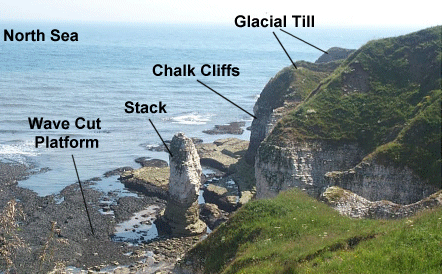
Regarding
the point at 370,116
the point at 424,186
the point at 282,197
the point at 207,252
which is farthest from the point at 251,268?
the point at 370,116

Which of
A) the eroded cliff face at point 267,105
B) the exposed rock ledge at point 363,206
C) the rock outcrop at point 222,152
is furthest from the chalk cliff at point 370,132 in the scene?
the rock outcrop at point 222,152

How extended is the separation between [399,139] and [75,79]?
12845 centimetres

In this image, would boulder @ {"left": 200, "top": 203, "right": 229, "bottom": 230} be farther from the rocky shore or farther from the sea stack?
the sea stack

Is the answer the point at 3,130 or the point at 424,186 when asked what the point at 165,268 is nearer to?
the point at 424,186

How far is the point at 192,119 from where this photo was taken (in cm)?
11381

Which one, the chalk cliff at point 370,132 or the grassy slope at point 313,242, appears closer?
the grassy slope at point 313,242

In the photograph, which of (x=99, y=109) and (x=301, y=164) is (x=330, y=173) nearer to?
(x=301, y=164)

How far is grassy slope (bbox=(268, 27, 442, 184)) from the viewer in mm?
48653

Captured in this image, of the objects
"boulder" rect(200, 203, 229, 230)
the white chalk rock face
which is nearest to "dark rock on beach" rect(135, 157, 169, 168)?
"boulder" rect(200, 203, 229, 230)

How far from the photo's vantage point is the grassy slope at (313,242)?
22172mm

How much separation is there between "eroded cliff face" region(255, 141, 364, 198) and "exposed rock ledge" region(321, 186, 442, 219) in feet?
34.3

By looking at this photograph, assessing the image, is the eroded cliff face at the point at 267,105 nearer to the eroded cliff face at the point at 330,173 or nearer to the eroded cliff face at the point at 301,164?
the eroded cliff face at the point at 301,164

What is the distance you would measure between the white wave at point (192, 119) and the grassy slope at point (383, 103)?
50.4 meters

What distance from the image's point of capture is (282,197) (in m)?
37.7
